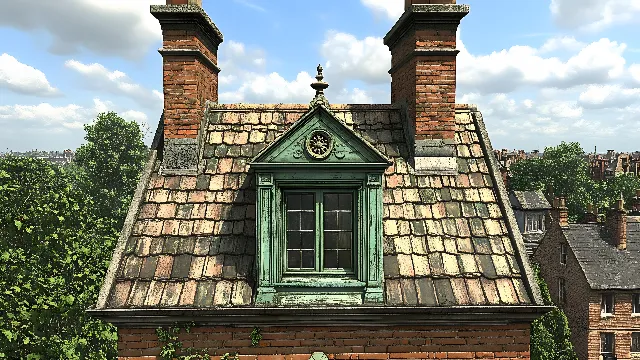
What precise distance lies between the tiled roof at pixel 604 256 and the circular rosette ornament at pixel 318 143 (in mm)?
24885

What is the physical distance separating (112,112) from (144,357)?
1669 inches

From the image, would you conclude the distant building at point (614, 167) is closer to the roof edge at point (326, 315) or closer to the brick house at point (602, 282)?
the brick house at point (602, 282)

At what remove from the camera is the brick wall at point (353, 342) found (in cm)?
567

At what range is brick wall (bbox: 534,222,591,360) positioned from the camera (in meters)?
25.0

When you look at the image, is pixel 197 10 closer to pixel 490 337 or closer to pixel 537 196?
pixel 490 337

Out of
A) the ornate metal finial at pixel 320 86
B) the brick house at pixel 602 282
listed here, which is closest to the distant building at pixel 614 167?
the brick house at pixel 602 282

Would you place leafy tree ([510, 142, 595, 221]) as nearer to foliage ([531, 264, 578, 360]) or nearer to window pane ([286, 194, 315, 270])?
foliage ([531, 264, 578, 360])

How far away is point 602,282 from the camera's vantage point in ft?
78.9

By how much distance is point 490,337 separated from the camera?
5.76m

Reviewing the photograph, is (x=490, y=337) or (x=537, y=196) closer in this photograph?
(x=490, y=337)

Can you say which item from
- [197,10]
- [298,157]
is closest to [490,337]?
[298,157]

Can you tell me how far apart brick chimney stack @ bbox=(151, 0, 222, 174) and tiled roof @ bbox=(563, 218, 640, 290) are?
84.3ft

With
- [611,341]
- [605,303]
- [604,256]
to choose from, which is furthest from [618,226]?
[611,341]

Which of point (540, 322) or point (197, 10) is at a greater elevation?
point (197, 10)
